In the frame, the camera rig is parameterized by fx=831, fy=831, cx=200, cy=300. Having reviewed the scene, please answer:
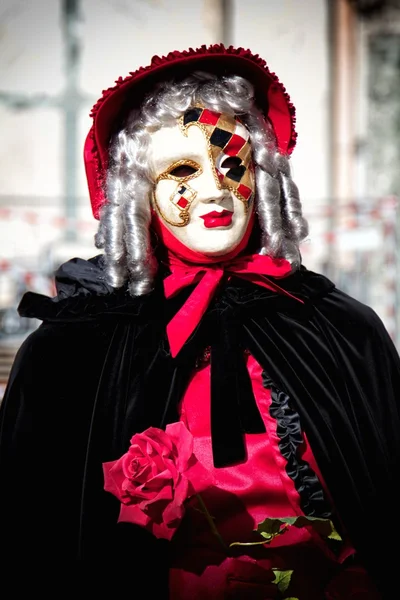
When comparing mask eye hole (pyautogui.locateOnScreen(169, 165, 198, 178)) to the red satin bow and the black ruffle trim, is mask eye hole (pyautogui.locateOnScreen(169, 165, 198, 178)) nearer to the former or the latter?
the red satin bow

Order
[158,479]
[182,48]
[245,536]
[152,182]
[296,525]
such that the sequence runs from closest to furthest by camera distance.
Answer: [158,479]
[296,525]
[245,536]
[152,182]
[182,48]

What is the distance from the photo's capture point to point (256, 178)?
244 cm

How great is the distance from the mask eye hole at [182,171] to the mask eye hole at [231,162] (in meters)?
0.09

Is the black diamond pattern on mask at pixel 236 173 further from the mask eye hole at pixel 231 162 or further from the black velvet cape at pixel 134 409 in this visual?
the black velvet cape at pixel 134 409

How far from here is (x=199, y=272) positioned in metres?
2.33

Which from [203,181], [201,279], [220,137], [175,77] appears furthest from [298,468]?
[175,77]

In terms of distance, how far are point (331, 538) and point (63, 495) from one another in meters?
0.70

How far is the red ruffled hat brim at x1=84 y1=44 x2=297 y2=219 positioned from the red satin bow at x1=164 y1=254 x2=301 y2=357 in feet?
1.16

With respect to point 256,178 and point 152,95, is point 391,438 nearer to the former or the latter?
point 256,178

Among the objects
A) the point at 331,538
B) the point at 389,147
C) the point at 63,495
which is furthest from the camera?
the point at 389,147

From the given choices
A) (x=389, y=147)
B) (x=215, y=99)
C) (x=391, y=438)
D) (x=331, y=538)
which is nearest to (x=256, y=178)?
(x=215, y=99)

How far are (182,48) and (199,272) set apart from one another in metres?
8.26

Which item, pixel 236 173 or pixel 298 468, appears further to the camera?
pixel 236 173

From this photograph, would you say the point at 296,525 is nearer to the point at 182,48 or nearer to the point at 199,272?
the point at 199,272
